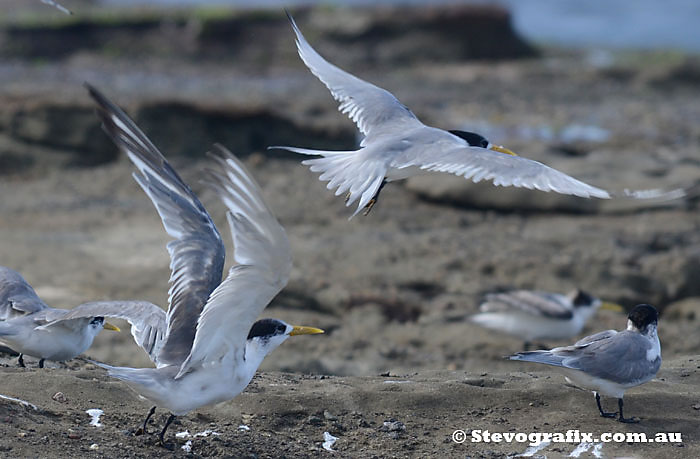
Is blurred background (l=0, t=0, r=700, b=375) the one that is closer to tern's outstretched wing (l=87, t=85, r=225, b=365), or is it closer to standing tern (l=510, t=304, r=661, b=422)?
tern's outstretched wing (l=87, t=85, r=225, b=365)

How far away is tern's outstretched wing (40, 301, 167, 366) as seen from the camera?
17.0 feet

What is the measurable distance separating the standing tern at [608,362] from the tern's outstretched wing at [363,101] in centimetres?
221

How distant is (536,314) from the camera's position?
835cm

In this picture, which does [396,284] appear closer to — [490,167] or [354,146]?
[490,167]

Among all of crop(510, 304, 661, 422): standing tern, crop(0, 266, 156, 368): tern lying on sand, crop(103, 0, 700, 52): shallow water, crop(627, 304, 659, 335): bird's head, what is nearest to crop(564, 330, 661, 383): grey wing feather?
crop(510, 304, 661, 422): standing tern

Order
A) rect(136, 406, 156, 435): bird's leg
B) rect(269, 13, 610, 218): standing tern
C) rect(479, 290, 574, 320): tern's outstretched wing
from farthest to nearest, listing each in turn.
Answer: rect(479, 290, 574, 320): tern's outstretched wing → rect(269, 13, 610, 218): standing tern → rect(136, 406, 156, 435): bird's leg

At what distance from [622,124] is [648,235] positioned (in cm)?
551

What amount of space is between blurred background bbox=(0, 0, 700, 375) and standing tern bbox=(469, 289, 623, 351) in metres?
0.18

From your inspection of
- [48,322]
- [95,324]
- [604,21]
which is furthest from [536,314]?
[604,21]

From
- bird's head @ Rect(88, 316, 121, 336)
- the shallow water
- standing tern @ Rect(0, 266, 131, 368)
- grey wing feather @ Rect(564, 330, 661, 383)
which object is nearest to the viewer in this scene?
grey wing feather @ Rect(564, 330, 661, 383)

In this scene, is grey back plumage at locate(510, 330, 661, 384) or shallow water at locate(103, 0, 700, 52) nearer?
grey back plumage at locate(510, 330, 661, 384)

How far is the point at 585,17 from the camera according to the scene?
1177 inches

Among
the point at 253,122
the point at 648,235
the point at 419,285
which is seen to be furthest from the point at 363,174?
the point at 253,122

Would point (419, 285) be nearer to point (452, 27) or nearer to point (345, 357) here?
point (345, 357)
